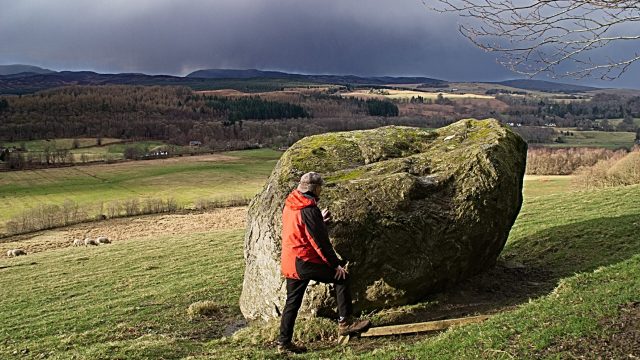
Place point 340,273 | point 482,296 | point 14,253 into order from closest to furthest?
point 340,273 → point 482,296 → point 14,253

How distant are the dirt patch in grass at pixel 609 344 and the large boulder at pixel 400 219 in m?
4.40

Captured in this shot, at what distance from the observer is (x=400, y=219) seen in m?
12.5

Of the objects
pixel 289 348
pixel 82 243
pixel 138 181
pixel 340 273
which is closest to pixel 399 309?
pixel 340 273

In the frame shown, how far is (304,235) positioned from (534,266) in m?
9.13

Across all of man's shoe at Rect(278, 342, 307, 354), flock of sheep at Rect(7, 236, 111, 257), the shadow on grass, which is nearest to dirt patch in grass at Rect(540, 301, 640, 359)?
the shadow on grass

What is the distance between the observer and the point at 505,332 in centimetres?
923

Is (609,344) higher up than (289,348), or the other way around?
(609,344)

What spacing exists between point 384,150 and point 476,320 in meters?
6.38

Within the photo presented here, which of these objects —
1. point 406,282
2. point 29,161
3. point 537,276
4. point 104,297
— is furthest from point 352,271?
point 29,161

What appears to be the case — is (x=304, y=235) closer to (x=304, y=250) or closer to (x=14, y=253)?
(x=304, y=250)

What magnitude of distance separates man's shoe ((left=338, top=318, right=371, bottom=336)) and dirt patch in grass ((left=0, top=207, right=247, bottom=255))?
41.2 m

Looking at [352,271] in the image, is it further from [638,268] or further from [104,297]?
[104,297]

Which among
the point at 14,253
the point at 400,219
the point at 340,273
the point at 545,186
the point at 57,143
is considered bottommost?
the point at 14,253

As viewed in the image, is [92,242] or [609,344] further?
[92,242]
